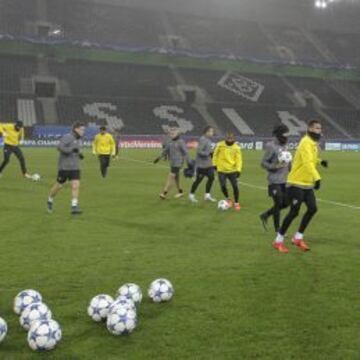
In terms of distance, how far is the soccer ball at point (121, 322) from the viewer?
5.61 m

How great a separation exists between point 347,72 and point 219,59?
16.4 m

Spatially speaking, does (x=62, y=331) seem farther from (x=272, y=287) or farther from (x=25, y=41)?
(x=25, y=41)

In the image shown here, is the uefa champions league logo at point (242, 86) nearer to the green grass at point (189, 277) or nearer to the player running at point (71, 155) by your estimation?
the green grass at point (189, 277)

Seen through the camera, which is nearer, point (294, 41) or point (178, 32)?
point (178, 32)

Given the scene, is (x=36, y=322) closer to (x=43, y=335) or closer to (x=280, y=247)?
(x=43, y=335)

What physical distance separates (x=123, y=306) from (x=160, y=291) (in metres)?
0.97

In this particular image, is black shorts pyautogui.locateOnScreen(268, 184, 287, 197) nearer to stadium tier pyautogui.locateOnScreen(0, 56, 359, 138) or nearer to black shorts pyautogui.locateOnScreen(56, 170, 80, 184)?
black shorts pyautogui.locateOnScreen(56, 170, 80, 184)

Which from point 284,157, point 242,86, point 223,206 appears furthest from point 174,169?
point 242,86

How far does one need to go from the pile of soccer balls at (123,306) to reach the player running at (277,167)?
4.51 meters

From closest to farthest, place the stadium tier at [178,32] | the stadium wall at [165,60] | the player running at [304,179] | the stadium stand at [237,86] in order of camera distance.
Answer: the player running at [304,179] → the stadium wall at [165,60] → the stadium tier at [178,32] → the stadium stand at [237,86]

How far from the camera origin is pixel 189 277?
308 inches

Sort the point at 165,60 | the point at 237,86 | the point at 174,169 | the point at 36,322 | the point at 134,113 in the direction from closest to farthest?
1. the point at 36,322
2. the point at 174,169
3. the point at 134,113
4. the point at 165,60
5. the point at 237,86

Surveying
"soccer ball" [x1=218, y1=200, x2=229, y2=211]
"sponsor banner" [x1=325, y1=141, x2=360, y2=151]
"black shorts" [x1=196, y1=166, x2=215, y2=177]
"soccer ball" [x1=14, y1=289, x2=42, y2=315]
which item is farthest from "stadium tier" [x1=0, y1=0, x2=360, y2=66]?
"soccer ball" [x1=14, y1=289, x2=42, y2=315]

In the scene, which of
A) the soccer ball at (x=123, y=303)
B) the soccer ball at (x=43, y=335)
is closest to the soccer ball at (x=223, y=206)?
the soccer ball at (x=123, y=303)
